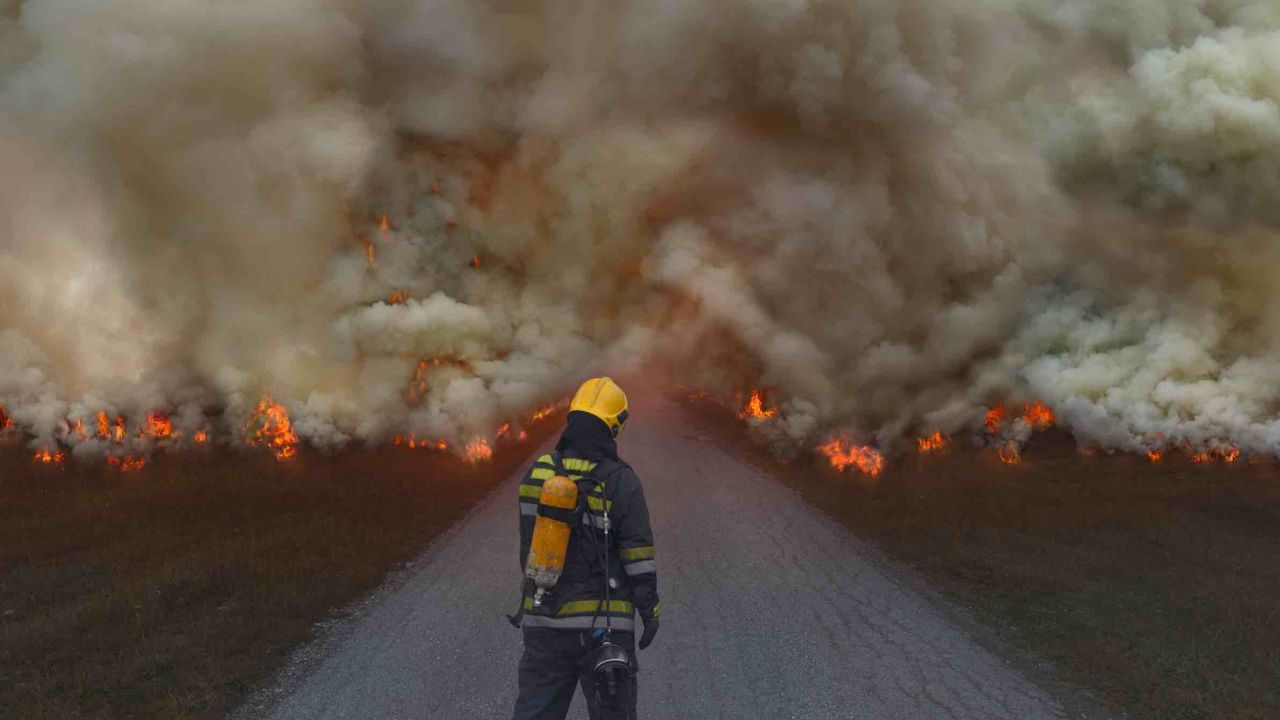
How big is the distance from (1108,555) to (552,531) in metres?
9.57

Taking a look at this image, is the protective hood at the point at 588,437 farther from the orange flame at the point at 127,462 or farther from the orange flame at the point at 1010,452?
the orange flame at the point at 127,462

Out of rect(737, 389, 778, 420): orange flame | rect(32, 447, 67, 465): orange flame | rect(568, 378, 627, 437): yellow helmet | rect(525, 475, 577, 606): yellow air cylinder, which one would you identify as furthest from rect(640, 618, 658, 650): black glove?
rect(32, 447, 67, 465): orange flame

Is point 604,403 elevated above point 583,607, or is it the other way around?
point 604,403

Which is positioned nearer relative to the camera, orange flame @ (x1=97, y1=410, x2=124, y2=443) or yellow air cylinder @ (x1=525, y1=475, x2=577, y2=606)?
yellow air cylinder @ (x1=525, y1=475, x2=577, y2=606)

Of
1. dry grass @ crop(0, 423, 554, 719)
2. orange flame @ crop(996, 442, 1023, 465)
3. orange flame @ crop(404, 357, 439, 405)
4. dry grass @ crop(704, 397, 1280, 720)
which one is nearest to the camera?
dry grass @ crop(0, 423, 554, 719)

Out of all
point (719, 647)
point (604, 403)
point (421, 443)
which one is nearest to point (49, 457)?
point (421, 443)

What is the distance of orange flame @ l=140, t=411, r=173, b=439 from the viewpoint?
16.5 metres

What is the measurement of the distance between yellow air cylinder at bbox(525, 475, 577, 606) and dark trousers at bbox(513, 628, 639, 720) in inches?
12.8

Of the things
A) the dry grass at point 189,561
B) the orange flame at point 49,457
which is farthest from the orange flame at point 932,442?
the orange flame at point 49,457

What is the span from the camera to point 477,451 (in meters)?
17.0

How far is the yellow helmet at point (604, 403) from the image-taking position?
3973mm

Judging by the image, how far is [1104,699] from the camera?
6047 millimetres

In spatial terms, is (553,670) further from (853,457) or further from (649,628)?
(853,457)

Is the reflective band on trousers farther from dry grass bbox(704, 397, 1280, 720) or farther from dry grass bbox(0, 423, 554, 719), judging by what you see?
dry grass bbox(704, 397, 1280, 720)
